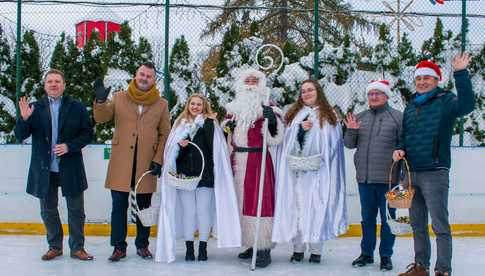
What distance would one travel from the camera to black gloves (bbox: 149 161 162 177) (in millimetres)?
5328

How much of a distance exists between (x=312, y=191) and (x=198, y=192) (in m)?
0.97

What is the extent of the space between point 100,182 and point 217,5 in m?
2.38

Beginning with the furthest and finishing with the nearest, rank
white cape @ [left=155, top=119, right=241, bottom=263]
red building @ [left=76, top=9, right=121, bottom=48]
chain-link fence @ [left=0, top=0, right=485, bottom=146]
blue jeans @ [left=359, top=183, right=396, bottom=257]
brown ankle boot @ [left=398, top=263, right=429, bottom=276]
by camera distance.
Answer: red building @ [left=76, top=9, right=121, bottom=48] → chain-link fence @ [left=0, top=0, right=485, bottom=146] → white cape @ [left=155, top=119, right=241, bottom=263] → blue jeans @ [left=359, top=183, right=396, bottom=257] → brown ankle boot @ [left=398, top=263, right=429, bottom=276]

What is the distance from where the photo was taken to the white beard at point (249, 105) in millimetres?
5238

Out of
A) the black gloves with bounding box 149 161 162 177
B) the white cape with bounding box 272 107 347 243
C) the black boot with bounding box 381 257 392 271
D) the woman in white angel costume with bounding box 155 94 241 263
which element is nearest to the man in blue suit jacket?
the black gloves with bounding box 149 161 162 177

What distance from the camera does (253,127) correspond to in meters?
5.27

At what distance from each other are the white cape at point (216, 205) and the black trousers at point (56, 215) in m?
0.69

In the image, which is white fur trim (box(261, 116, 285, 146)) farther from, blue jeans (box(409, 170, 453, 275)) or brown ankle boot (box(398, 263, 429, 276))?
brown ankle boot (box(398, 263, 429, 276))

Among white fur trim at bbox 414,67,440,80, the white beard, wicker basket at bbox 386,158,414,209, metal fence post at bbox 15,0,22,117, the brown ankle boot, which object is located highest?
metal fence post at bbox 15,0,22,117

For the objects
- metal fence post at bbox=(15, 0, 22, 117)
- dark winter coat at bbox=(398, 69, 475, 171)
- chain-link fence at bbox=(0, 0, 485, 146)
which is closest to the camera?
dark winter coat at bbox=(398, 69, 475, 171)

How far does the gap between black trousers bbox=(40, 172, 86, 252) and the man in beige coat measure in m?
0.28

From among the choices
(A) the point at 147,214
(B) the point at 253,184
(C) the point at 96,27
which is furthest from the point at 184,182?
(C) the point at 96,27

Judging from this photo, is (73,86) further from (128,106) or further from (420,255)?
(420,255)

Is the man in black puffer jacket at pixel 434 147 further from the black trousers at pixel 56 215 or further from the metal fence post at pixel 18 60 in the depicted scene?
the metal fence post at pixel 18 60
